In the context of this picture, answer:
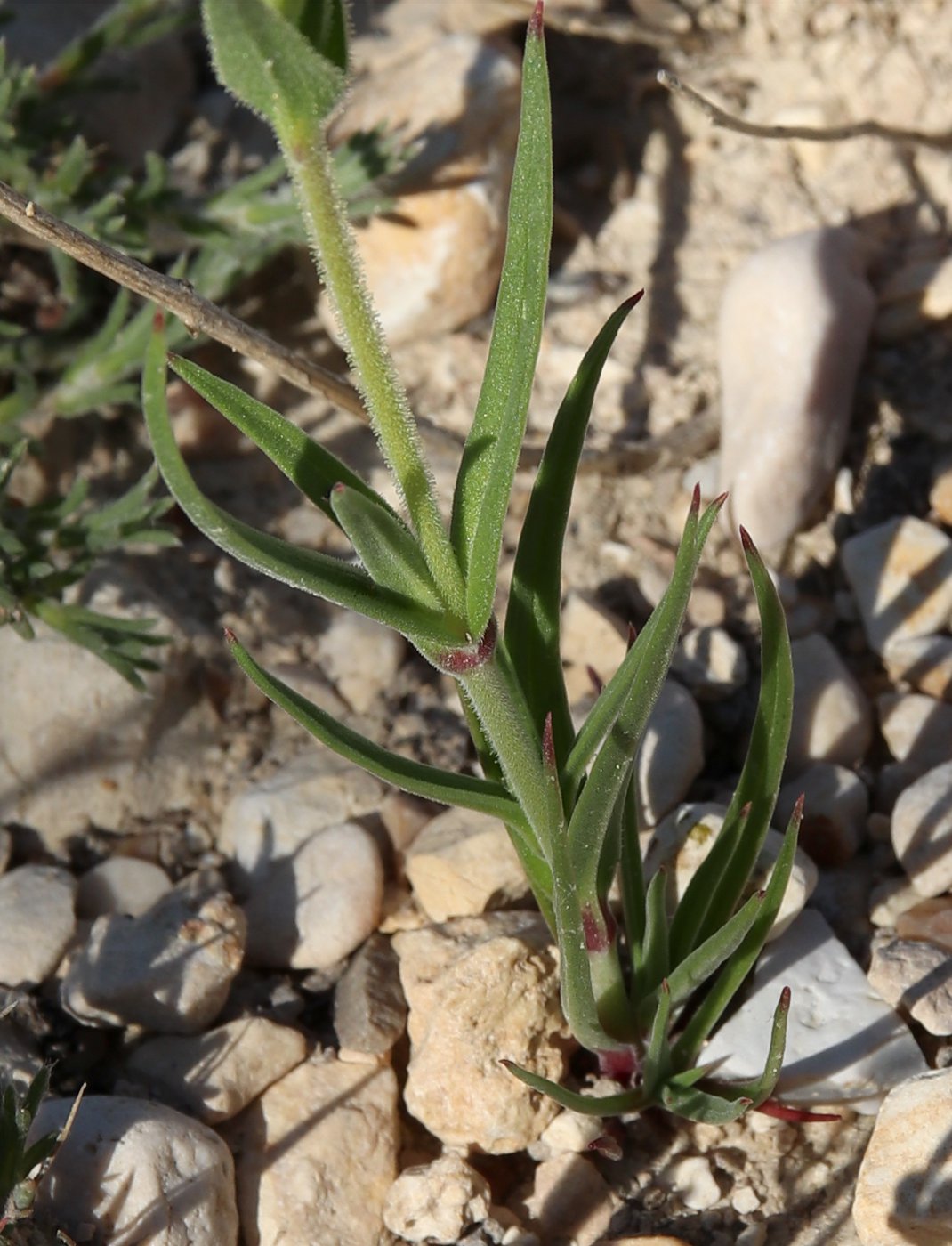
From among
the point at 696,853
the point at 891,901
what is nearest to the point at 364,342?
the point at 696,853

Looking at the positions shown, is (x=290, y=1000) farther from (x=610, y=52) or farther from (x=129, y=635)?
(x=610, y=52)

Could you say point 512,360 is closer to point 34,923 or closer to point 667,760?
point 667,760

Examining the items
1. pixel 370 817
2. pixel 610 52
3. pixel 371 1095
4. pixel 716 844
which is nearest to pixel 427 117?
pixel 610 52

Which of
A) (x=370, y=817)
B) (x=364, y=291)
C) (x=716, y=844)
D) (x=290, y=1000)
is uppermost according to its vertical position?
(x=364, y=291)

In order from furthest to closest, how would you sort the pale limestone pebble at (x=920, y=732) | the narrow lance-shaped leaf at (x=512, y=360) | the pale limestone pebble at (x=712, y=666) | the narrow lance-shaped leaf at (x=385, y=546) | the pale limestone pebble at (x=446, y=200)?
the pale limestone pebble at (x=446, y=200)
the pale limestone pebble at (x=712, y=666)
the pale limestone pebble at (x=920, y=732)
the narrow lance-shaped leaf at (x=512, y=360)
the narrow lance-shaped leaf at (x=385, y=546)

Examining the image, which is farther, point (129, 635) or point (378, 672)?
point (378, 672)

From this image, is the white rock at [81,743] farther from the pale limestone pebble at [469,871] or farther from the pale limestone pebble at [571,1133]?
the pale limestone pebble at [571,1133]

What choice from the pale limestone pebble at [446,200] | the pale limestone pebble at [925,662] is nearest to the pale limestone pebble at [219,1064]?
the pale limestone pebble at [925,662]
